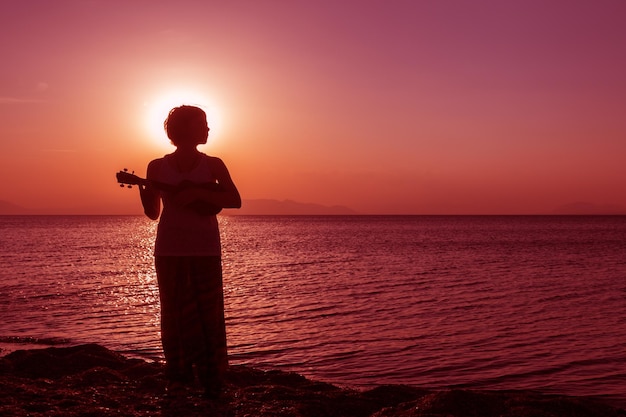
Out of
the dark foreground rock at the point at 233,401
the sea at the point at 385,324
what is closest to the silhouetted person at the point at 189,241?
the dark foreground rock at the point at 233,401

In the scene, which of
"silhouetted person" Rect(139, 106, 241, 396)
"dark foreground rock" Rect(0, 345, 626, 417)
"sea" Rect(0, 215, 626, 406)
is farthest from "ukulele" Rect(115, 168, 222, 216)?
"sea" Rect(0, 215, 626, 406)

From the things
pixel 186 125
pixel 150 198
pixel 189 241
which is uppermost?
pixel 186 125

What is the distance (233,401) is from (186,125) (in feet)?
9.80

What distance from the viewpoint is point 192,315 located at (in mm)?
6078

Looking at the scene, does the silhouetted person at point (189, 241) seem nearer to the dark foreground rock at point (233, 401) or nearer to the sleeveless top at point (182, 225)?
the sleeveless top at point (182, 225)

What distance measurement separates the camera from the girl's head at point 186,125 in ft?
20.0

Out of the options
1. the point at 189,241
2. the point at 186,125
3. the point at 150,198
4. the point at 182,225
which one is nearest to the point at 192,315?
the point at 189,241

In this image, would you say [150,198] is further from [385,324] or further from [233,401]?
[385,324]

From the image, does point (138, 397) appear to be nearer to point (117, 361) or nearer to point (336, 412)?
point (336, 412)

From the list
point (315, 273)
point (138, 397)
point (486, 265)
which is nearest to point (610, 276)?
point (486, 265)

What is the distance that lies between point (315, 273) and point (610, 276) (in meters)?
17.1

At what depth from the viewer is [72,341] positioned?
1606 cm

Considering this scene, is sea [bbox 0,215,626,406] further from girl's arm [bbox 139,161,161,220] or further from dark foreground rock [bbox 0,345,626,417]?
girl's arm [bbox 139,161,161,220]

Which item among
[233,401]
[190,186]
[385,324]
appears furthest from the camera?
[385,324]
